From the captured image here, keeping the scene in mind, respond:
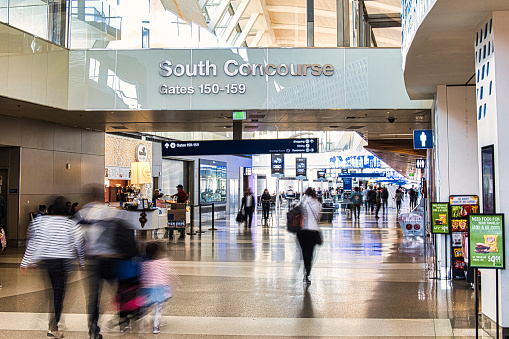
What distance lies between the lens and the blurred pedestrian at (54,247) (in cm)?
666

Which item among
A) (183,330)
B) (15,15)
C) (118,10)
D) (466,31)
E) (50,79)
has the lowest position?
(183,330)

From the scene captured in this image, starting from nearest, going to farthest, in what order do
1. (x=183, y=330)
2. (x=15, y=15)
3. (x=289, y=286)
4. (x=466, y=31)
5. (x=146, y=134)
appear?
(x=183, y=330) → (x=466, y=31) → (x=289, y=286) → (x=15, y=15) → (x=146, y=134)

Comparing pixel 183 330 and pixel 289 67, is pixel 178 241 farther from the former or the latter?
pixel 183 330

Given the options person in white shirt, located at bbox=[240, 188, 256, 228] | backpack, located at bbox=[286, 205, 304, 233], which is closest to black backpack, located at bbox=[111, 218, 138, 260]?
backpack, located at bbox=[286, 205, 304, 233]

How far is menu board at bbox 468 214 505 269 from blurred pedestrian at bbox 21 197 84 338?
185 inches

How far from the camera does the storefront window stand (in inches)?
1352

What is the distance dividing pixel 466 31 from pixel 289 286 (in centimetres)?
531

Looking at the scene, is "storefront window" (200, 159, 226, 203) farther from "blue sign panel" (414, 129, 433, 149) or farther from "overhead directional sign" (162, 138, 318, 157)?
"blue sign panel" (414, 129, 433, 149)

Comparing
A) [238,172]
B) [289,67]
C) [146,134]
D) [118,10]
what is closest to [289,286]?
[289,67]

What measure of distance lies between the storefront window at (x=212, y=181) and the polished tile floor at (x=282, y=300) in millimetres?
19170

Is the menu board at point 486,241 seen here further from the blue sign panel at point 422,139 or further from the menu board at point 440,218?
the blue sign panel at point 422,139

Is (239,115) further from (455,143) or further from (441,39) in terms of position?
(441,39)

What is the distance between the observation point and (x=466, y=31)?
24.8ft

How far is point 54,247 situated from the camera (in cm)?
667
